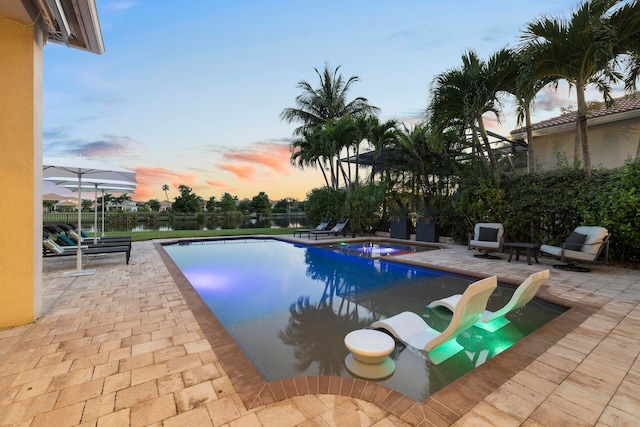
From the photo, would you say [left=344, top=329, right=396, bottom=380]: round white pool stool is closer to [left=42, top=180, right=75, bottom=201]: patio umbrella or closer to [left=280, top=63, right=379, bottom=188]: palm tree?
[left=42, top=180, right=75, bottom=201]: patio umbrella

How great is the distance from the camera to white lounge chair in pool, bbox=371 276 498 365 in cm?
273

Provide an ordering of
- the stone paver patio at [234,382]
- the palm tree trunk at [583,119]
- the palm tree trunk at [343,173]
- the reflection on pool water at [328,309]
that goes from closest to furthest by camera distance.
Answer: the stone paver patio at [234,382] < the reflection on pool water at [328,309] < the palm tree trunk at [583,119] < the palm tree trunk at [343,173]

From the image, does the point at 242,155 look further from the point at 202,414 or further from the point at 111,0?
the point at 202,414

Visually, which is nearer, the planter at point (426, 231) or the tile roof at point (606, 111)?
the tile roof at point (606, 111)

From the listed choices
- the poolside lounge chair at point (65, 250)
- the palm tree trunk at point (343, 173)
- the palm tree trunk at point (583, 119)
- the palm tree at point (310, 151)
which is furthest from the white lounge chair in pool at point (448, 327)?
the palm tree at point (310, 151)

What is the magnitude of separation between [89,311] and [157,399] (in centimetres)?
270

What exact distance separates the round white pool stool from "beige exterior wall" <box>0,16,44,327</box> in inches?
151

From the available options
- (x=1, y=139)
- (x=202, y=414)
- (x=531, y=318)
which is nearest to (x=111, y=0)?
(x=1, y=139)

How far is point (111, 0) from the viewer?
5.84m

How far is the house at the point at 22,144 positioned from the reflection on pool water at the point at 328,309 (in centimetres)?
237

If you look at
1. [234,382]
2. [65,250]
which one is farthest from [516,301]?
[65,250]

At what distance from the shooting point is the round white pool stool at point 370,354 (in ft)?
8.42

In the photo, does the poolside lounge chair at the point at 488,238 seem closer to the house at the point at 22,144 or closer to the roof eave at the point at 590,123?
the roof eave at the point at 590,123

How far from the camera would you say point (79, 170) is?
5.67 meters
